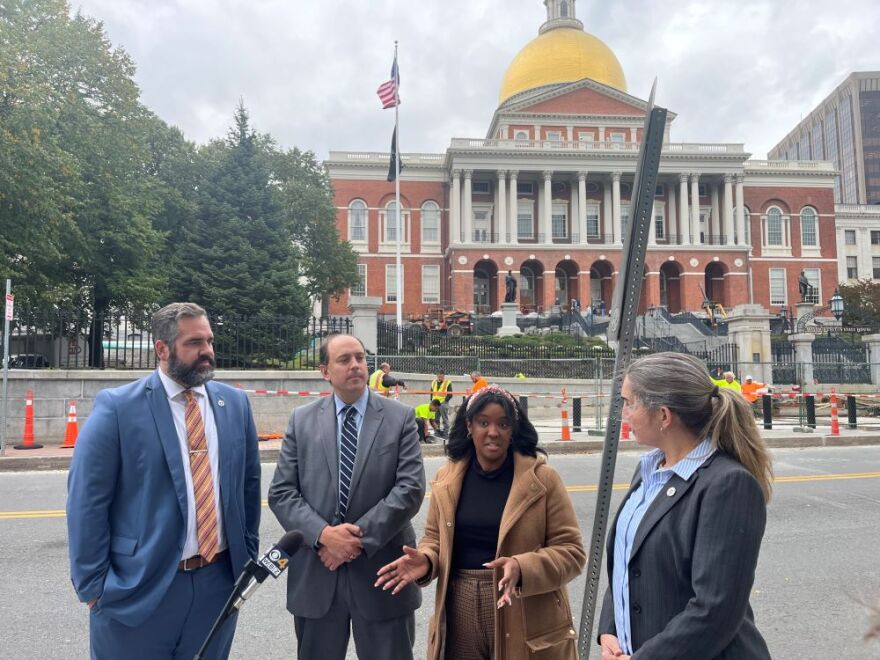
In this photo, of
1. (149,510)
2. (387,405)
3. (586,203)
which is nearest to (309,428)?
(387,405)

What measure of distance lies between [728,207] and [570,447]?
169 ft

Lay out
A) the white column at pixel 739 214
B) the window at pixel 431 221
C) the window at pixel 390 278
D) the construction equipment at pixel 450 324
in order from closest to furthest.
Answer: the construction equipment at pixel 450 324, the white column at pixel 739 214, the window at pixel 390 278, the window at pixel 431 221

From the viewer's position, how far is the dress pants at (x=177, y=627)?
258cm

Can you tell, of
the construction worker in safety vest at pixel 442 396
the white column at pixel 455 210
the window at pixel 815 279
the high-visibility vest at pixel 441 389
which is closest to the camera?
the construction worker in safety vest at pixel 442 396

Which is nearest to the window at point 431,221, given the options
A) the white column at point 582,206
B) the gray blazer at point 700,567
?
the white column at point 582,206

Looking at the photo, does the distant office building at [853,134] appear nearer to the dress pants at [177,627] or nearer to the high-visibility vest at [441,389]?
the high-visibility vest at [441,389]

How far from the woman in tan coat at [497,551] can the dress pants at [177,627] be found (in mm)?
744

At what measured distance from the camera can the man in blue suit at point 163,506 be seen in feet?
8.46

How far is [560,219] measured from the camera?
58531 mm

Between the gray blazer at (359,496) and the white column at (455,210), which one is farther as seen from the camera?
the white column at (455,210)

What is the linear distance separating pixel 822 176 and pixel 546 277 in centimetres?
3038

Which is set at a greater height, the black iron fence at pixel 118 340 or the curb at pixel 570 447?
the black iron fence at pixel 118 340

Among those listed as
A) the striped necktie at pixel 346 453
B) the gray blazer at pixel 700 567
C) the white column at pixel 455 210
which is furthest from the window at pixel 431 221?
the gray blazer at pixel 700 567

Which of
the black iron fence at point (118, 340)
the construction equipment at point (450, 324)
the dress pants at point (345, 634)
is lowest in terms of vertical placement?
the dress pants at point (345, 634)
